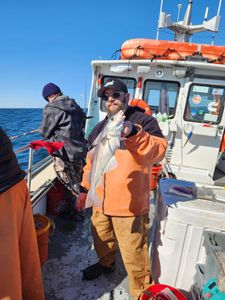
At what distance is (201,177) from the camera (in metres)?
5.61

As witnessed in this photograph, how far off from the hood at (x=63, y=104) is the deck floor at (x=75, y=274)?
193 centimetres

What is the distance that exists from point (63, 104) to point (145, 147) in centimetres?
191

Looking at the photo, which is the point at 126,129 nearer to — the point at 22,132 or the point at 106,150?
the point at 106,150

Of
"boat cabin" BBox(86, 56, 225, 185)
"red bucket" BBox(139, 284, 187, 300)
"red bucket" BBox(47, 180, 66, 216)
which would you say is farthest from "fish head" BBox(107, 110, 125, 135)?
"boat cabin" BBox(86, 56, 225, 185)

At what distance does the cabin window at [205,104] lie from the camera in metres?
5.91

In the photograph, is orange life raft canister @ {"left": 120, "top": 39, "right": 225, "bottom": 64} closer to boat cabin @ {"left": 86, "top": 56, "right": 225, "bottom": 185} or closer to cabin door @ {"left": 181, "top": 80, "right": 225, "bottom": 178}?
boat cabin @ {"left": 86, "top": 56, "right": 225, "bottom": 185}

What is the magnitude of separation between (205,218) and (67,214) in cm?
264

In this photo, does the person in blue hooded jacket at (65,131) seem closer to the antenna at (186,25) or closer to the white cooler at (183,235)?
the white cooler at (183,235)

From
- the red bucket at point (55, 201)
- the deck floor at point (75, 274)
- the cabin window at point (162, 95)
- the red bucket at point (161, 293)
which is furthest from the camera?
the cabin window at point (162, 95)

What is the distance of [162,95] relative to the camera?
628 centimetres

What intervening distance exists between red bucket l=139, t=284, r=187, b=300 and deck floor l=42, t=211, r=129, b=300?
60 centimetres

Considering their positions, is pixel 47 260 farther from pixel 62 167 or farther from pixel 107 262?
pixel 62 167

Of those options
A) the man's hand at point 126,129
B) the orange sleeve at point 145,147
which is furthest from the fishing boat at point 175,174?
the man's hand at point 126,129

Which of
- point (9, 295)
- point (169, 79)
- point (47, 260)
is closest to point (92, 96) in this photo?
point (169, 79)
